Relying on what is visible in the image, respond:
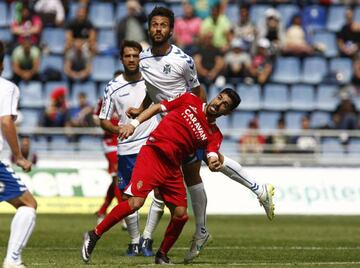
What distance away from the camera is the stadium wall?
26578mm

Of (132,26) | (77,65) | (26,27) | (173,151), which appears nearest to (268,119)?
(132,26)

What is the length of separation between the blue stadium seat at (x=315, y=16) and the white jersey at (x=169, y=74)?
1986 cm

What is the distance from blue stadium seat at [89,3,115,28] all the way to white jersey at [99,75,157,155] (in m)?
18.4

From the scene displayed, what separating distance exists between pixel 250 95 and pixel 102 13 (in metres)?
5.37

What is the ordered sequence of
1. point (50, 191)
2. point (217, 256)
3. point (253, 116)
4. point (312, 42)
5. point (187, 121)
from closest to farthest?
point (187, 121), point (217, 256), point (50, 191), point (253, 116), point (312, 42)

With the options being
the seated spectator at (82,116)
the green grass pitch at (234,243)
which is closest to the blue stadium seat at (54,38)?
the seated spectator at (82,116)

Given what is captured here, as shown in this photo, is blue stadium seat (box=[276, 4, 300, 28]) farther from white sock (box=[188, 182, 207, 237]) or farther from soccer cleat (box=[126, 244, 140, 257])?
white sock (box=[188, 182, 207, 237])

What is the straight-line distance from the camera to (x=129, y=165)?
1533 cm

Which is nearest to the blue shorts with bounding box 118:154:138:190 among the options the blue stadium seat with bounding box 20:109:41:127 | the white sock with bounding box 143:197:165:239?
the white sock with bounding box 143:197:165:239

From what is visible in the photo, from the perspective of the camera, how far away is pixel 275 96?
3195 cm

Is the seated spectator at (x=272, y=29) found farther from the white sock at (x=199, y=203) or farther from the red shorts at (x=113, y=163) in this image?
the white sock at (x=199, y=203)

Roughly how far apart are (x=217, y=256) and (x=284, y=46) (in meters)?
18.8

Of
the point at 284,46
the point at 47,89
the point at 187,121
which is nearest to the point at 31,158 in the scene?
the point at 47,89

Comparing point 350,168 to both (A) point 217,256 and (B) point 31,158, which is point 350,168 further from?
(A) point 217,256
